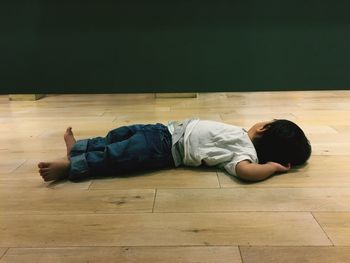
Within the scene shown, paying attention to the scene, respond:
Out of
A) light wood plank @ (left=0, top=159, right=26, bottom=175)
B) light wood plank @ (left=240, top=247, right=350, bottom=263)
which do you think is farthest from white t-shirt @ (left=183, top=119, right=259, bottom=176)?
light wood plank @ (left=0, top=159, right=26, bottom=175)

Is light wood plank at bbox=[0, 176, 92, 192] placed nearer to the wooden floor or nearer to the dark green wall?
the wooden floor

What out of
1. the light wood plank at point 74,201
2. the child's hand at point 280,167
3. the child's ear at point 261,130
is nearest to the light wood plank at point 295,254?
the light wood plank at point 74,201

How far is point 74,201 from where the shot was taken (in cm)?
89

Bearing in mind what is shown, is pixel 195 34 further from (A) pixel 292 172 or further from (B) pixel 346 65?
Answer: (A) pixel 292 172

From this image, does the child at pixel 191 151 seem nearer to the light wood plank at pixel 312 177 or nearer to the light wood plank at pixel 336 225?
the light wood plank at pixel 312 177

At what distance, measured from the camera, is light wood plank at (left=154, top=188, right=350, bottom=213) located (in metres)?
0.83

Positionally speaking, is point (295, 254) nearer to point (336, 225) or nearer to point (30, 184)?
point (336, 225)

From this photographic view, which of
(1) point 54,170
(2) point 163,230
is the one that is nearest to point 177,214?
(2) point 163,230

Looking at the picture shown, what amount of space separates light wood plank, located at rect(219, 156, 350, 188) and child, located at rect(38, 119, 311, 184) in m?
0.02

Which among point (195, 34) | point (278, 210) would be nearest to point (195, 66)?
point (195, 34)

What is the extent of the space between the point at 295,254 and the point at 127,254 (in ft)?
0.97

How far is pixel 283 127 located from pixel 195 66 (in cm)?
49

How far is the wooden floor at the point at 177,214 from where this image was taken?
668 mm

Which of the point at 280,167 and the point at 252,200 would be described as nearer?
the point at 252,200
